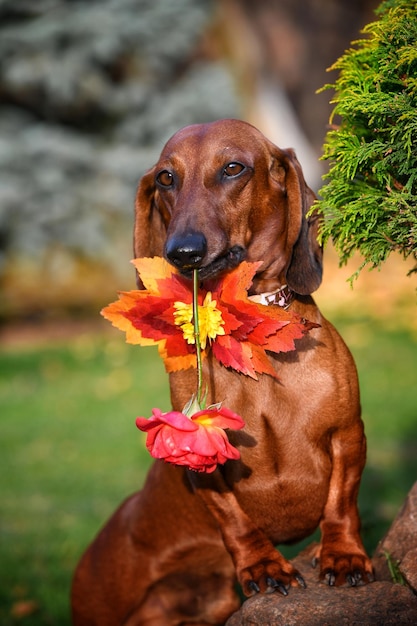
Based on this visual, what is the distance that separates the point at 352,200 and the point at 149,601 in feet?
6.06

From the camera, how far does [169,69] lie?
1239cm

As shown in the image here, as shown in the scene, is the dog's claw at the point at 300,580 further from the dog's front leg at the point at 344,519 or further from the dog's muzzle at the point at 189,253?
the dog's muzzle at the point at 189,253

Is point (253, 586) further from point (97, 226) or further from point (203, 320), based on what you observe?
point (97, 226)

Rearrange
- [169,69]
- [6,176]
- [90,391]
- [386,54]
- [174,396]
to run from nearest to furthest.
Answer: [386,54]
[174,396]
[90,391]
[6,176]
[169,69]

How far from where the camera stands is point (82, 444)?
271 inches

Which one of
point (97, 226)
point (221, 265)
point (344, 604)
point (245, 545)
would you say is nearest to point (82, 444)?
point (245, 545)

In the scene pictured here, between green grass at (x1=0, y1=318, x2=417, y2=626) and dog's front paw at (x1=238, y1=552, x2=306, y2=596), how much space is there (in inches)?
55.6

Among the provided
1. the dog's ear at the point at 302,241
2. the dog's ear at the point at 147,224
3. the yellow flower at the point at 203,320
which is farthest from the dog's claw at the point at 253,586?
the dog's ear at the point at 147,224

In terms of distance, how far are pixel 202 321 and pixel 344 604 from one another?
1015 mm

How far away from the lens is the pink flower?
2.33 metres

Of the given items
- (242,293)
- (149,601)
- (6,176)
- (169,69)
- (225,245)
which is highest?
(169,69)

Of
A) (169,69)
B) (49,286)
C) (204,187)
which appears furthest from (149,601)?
(169,69)

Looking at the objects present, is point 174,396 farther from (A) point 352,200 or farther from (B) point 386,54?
(B) point 386,54

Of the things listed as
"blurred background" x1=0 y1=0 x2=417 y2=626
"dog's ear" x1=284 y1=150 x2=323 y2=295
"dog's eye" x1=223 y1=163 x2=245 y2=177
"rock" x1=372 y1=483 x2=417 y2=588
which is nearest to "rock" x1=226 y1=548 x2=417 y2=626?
"rock" x1=372 y1=483 x2=417 y2=588
